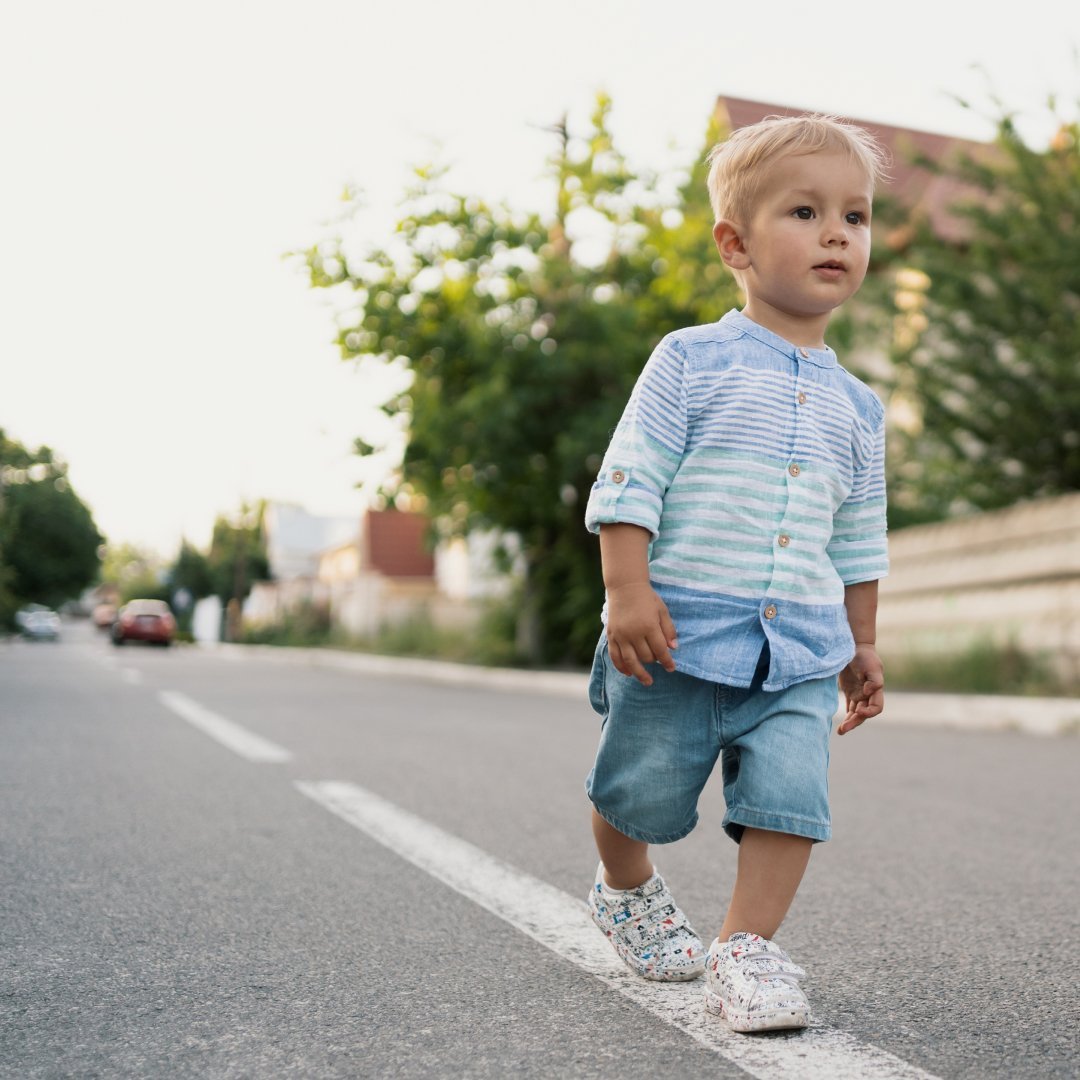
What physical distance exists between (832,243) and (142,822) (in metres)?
3.42

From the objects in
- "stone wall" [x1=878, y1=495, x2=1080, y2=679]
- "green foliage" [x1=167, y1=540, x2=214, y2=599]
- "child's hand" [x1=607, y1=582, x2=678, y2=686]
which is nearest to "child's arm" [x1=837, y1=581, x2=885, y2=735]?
"child's hand" [x1=607, y1=582, x2=678, y2=686]

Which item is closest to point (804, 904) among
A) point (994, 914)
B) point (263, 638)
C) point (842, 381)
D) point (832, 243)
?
point (994, 914)

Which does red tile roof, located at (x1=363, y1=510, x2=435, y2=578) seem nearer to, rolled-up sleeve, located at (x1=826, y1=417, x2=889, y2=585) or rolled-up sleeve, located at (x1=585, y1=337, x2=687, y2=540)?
rolled-up sleeve, located at (x1=826, y1=417, x2=889, y2=585)

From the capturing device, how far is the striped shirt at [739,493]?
2549 millimetres

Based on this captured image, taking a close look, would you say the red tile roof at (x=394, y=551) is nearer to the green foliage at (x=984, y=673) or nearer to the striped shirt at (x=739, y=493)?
the green foliage at (x=984, y=673)

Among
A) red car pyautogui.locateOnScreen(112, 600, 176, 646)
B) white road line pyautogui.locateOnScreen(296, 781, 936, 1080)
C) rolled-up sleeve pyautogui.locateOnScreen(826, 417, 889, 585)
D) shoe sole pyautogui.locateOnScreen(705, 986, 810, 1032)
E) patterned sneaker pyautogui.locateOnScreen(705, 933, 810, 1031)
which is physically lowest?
red car pyautogui.locateOnScreen(112, 600, 176, 646)

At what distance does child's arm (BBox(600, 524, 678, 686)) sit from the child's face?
0.55 m

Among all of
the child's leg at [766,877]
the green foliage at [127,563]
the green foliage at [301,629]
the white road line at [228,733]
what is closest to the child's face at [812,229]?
the child's leg at [766,877]

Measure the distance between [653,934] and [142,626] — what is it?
144 ft

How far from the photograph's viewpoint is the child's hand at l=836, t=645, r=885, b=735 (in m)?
2.73

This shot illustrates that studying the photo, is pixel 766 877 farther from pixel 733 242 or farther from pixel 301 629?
pixel 301 629

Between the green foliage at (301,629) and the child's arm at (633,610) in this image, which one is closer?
the child's arm at (633,610)

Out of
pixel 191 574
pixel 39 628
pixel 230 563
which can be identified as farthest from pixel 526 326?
pixel 191 574

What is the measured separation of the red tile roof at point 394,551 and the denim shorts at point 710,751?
5466cm
